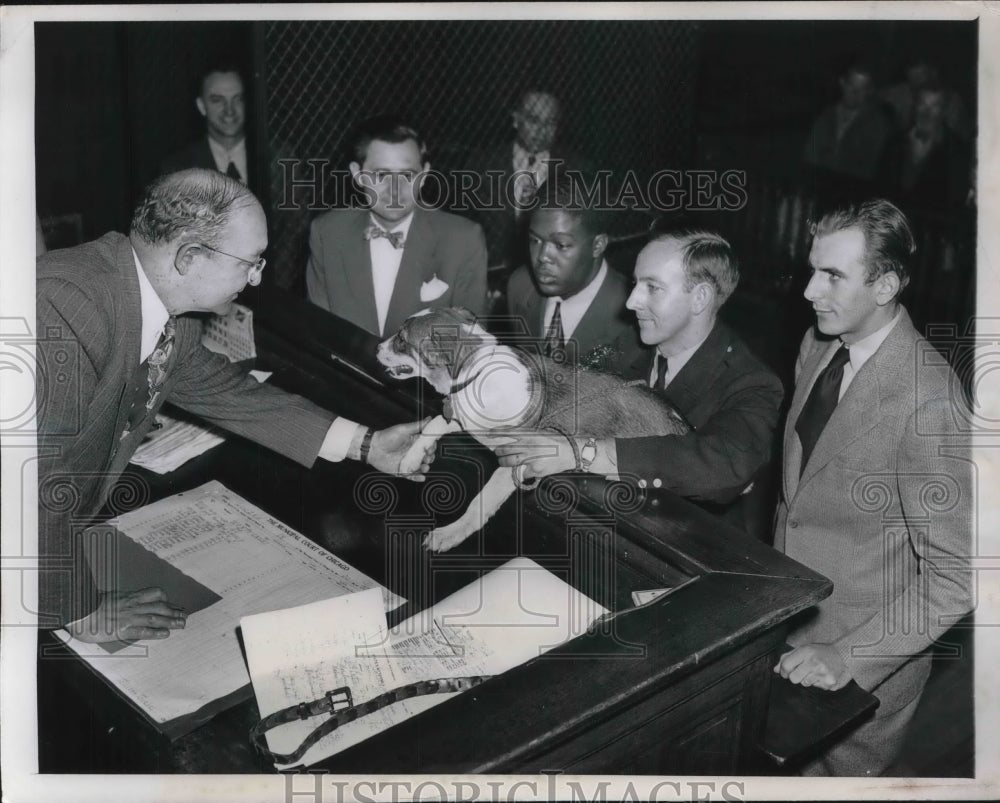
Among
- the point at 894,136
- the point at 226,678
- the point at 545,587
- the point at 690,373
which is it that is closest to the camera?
the point at 226,678

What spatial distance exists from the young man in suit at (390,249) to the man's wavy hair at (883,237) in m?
0.79

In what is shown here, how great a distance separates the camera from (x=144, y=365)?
216 cm

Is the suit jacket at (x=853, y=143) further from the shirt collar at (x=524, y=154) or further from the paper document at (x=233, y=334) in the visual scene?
the paper document at (x=233, y=334)

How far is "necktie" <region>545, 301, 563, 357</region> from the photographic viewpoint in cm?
227

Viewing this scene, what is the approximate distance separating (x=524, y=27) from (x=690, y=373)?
0.81m


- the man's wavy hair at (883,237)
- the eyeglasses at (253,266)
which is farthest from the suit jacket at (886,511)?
the eyeglasses at (253,266)

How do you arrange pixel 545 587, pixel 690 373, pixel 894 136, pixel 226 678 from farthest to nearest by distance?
pixel 894 136 → pixel 690 373 → pixel 545 587 → pixel 226 678

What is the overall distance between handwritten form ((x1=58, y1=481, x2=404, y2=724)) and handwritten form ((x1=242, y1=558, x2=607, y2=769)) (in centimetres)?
4

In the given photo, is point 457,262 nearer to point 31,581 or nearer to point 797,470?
point 797,470

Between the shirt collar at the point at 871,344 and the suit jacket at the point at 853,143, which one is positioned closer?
the shirt collar at the point at 871,344

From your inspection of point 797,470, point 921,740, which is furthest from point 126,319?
point 921,740

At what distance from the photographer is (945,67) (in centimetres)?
218

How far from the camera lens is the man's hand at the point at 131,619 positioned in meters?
1.82

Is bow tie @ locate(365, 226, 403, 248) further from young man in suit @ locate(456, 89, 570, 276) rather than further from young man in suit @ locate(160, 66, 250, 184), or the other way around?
young man in suit @ locate(160, 66, 250, 184)
